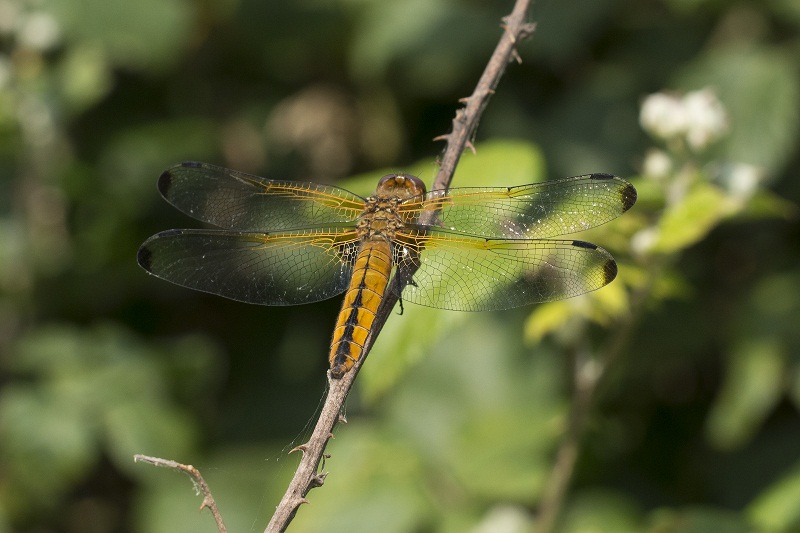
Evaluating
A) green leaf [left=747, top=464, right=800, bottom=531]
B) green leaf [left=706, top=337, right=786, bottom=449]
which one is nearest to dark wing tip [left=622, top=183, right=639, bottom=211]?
green leaf [left=747, top=464, right=800, bottom=531]

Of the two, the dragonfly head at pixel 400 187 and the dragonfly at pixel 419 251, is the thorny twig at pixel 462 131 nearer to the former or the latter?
the dragonfly at pixel 419 251

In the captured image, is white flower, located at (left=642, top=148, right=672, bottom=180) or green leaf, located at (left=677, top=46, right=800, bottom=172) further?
green leaf, located at (left=677, top=46, right=800, bottom=172)

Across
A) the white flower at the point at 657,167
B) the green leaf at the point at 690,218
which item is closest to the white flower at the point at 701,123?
the white flower at the point at 657,167

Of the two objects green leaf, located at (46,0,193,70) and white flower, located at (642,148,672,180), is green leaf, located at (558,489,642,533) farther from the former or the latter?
green leaf, located at (46,0,193,70)

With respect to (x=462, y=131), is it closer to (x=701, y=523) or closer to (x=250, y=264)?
(x=250, y=264)

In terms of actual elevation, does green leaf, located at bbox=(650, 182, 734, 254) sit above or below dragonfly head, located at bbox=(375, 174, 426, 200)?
below

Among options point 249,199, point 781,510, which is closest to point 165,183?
point 249,199
